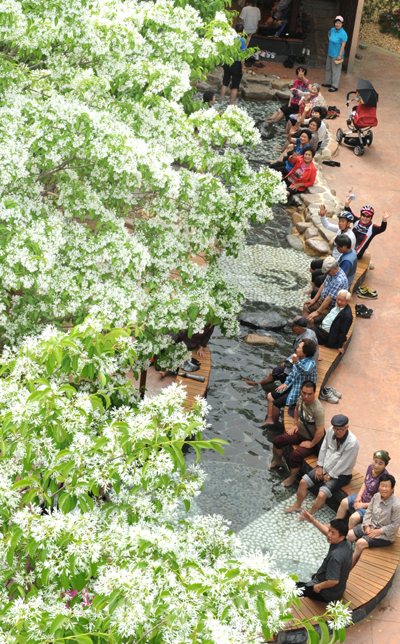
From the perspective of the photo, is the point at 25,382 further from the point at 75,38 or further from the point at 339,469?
the point at 339,469

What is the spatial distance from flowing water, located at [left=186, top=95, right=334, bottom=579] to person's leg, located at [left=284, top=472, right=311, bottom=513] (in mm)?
89

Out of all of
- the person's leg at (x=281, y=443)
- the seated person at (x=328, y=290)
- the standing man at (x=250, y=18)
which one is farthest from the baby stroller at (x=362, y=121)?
the person's leg at (x=281, y=443)

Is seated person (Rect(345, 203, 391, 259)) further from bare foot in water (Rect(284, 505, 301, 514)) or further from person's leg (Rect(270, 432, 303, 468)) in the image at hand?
bare foot in water (Rect(284, 505, 301, 514))

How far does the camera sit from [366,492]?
725cm

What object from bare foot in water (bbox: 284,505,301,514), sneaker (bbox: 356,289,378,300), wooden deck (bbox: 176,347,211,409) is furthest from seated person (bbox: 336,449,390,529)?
sneaker (bbox: 356,289,378,300)

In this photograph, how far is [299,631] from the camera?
628 cm

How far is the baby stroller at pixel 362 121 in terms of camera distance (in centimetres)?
1579

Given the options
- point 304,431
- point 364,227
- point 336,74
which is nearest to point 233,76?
point 336,74

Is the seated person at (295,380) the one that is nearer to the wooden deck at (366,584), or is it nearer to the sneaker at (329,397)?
the sneaker at (329,397)

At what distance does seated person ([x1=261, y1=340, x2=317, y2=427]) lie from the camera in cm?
841

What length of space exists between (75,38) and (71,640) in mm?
5119

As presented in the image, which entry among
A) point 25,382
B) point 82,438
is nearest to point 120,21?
point 25,382

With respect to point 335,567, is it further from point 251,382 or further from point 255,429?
point 251,382

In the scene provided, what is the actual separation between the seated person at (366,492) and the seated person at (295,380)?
1593mm
